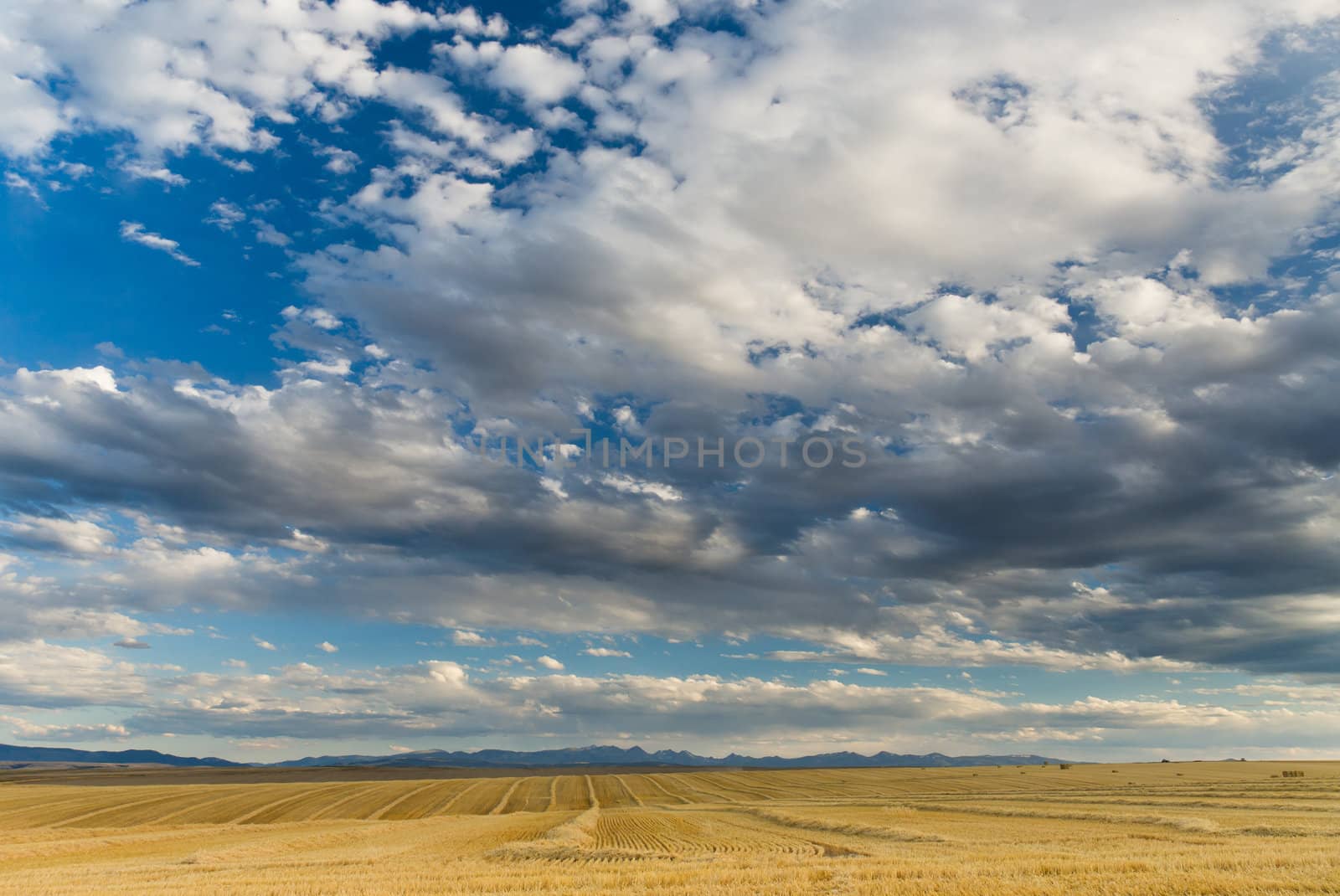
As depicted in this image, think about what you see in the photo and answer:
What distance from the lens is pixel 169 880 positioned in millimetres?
32562

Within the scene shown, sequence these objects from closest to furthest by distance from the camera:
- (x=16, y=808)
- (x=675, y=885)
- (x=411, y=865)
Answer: (x=675, y=885) → (x=411, y=865) → (x=16, y=808)

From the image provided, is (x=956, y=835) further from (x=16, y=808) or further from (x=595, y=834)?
(x=16, y=808)

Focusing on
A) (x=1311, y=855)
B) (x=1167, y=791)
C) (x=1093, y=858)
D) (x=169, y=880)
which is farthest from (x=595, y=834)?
(x=1167, y=791)

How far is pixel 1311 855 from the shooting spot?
2612 centimetres

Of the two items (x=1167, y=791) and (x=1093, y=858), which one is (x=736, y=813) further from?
(x=1093, y=858)

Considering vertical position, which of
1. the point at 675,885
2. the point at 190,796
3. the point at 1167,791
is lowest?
the point at 190,796

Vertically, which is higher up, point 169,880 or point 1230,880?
point 1230,880

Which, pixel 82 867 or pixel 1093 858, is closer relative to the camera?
pixel 1093 858

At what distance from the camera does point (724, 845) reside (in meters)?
42.5

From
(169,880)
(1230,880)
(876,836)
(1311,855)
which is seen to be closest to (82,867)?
(169,880)

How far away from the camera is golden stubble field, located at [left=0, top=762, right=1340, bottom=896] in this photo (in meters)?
24.7

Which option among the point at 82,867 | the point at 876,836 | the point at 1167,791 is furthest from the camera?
the point at 1167,791

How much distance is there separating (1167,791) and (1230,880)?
68657mm

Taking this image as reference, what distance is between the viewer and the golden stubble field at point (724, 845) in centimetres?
2472
